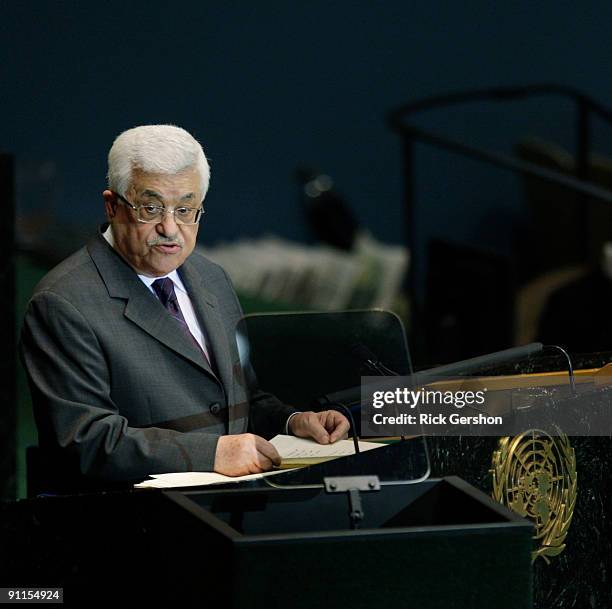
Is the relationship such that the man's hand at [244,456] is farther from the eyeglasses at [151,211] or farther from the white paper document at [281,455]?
the eyeglasses at [151,211]

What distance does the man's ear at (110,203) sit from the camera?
83.0 inches

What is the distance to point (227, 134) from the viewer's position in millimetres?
5285

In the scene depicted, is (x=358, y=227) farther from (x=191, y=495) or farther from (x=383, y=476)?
(x=191, y=495)

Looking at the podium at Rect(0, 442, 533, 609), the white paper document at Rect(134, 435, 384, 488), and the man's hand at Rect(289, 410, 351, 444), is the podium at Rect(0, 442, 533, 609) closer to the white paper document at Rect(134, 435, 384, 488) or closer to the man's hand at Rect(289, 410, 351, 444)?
the white paper document at Rect(134, 435, 384, 488)

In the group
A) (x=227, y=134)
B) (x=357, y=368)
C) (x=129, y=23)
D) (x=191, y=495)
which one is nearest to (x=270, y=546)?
(x=191, y=495)

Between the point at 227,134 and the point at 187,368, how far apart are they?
324 cm

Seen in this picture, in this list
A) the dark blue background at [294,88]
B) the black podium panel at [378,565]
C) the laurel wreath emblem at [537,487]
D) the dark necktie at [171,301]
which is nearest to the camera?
the black podium panel at [378,565]

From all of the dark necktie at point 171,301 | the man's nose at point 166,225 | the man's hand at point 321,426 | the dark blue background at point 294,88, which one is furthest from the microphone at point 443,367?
the dark blue background at point 294,88

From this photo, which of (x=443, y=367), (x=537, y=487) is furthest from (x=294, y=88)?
(x=537, y=487)

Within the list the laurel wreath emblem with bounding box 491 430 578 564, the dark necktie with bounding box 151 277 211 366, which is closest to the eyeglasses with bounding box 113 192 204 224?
the dark necktie with bounding box 151 277 211 366

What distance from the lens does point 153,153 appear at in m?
2.05

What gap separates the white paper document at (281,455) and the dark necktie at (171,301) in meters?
0.22

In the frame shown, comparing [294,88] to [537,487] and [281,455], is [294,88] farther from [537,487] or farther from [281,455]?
[537,487]

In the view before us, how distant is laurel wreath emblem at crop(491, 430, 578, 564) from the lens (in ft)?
6.23
